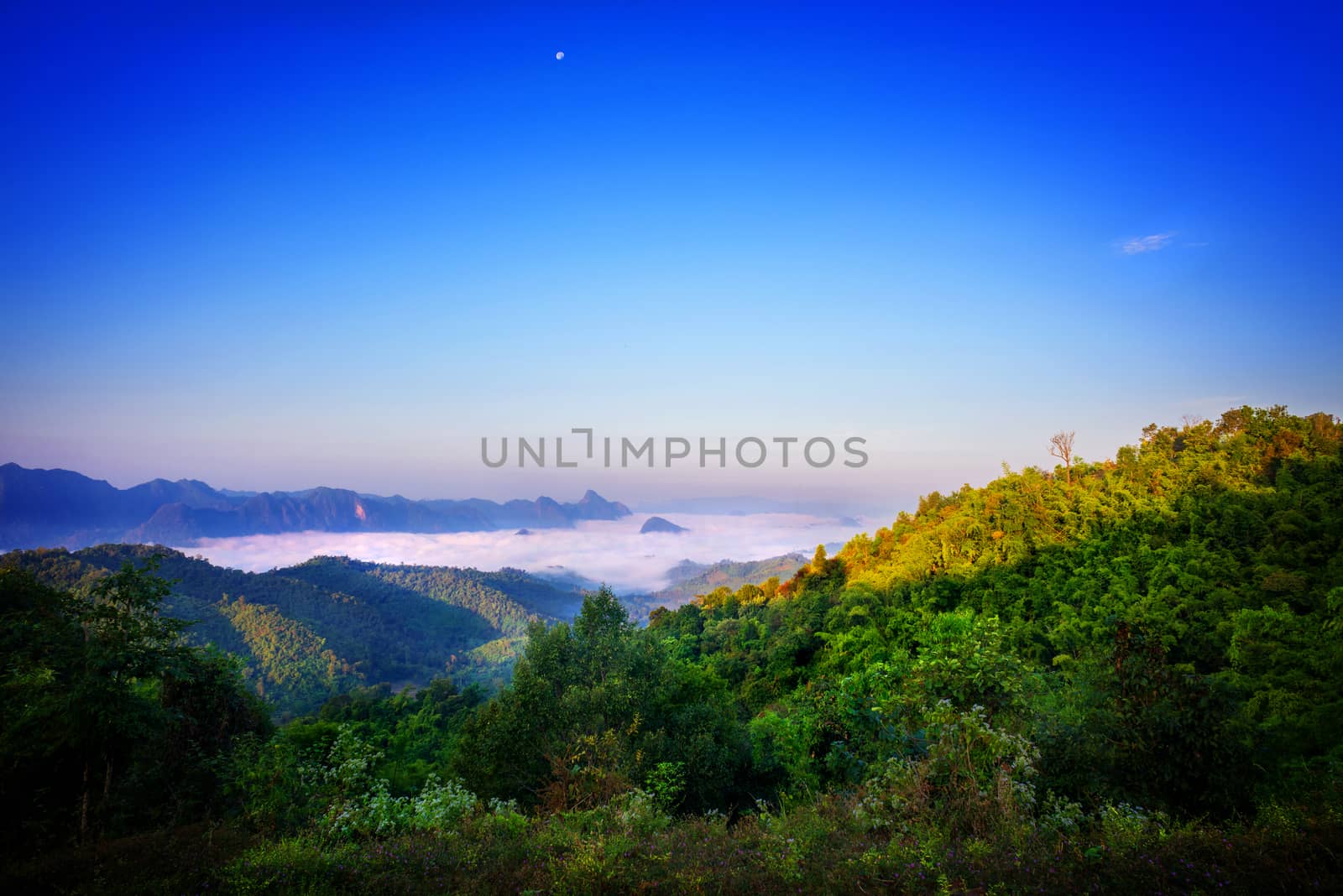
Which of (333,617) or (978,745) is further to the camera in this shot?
(333,617)

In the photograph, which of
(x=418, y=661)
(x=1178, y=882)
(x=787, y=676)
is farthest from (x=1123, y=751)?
(x=418, y=661)

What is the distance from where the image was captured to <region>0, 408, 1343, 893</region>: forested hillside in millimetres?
5766

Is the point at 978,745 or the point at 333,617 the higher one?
the point at 978,745

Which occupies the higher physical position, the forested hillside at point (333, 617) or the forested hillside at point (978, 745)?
the forested hillside at point (978, 745)

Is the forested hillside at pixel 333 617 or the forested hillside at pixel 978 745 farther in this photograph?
the forested hillside at pixel 333 617

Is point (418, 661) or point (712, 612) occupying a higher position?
point (712, 612)

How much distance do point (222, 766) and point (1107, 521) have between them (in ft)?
104

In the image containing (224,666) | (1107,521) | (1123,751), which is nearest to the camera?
(1123,751)

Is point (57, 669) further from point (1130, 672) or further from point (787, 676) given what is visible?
point (787, 676)

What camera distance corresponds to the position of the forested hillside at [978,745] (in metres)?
5.77

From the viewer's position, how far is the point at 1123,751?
25.9 ft

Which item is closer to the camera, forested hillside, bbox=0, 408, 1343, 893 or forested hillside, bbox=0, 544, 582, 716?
forested hillside, bbox=0, 408, 1343, 893

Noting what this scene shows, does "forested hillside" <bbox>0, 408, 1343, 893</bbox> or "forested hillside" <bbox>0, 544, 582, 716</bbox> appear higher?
"forested hillside" <bbox>0, 408, 1343, 893</bbox>

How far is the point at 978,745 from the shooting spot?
8242mm
